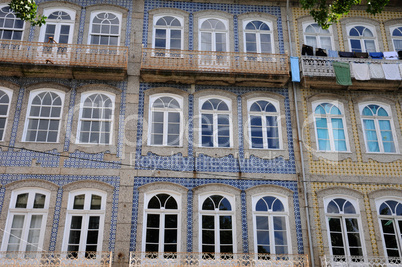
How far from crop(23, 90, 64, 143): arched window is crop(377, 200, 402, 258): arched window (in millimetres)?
10174

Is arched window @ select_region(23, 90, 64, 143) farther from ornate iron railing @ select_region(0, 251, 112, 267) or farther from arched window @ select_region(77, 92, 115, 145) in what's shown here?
ornate iron railing @ select_region(0, 251, 112, 267)

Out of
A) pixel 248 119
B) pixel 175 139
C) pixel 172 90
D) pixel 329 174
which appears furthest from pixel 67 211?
pixel 329 174

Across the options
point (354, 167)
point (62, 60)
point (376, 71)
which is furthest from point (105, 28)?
point (354, 167)

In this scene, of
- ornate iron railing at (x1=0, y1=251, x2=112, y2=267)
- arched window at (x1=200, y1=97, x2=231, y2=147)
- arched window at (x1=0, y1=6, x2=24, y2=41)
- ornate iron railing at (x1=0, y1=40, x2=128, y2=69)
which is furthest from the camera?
arched window at (x1=0, y1=6, x2=24, y2=41)

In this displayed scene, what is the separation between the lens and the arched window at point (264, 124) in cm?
1347

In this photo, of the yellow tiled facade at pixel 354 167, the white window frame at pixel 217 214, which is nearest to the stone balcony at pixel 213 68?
the yellow tiled facade at pixel 354 167

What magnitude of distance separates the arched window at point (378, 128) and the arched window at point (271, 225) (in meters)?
3.63

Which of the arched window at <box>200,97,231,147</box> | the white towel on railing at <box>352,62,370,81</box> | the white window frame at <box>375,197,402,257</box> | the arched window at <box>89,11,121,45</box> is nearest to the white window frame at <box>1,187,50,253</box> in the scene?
the arched window at <box>200,97,231,147</box>

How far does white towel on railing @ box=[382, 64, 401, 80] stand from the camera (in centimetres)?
1402

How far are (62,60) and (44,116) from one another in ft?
6.30

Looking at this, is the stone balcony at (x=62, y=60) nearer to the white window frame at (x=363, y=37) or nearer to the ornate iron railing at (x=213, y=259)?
the ornate iron railing at (x=213, y=259)

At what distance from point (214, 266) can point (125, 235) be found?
2643mm

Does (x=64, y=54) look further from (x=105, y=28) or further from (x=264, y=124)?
(x=264, y=124)

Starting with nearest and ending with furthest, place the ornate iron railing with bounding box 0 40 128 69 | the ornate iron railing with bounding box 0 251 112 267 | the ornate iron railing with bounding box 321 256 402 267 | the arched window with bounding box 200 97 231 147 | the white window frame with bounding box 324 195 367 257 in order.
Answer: the ornate iron railing with bounding box 0 251 112 267 < the ornate iron railing with bounding box 321 256 402 267 < the white window frame with bounding box 324 195 367 257 < the arched window with bounding box 200 97 231 147 < the ornate iron railing with bounding box 0 40 128 69
